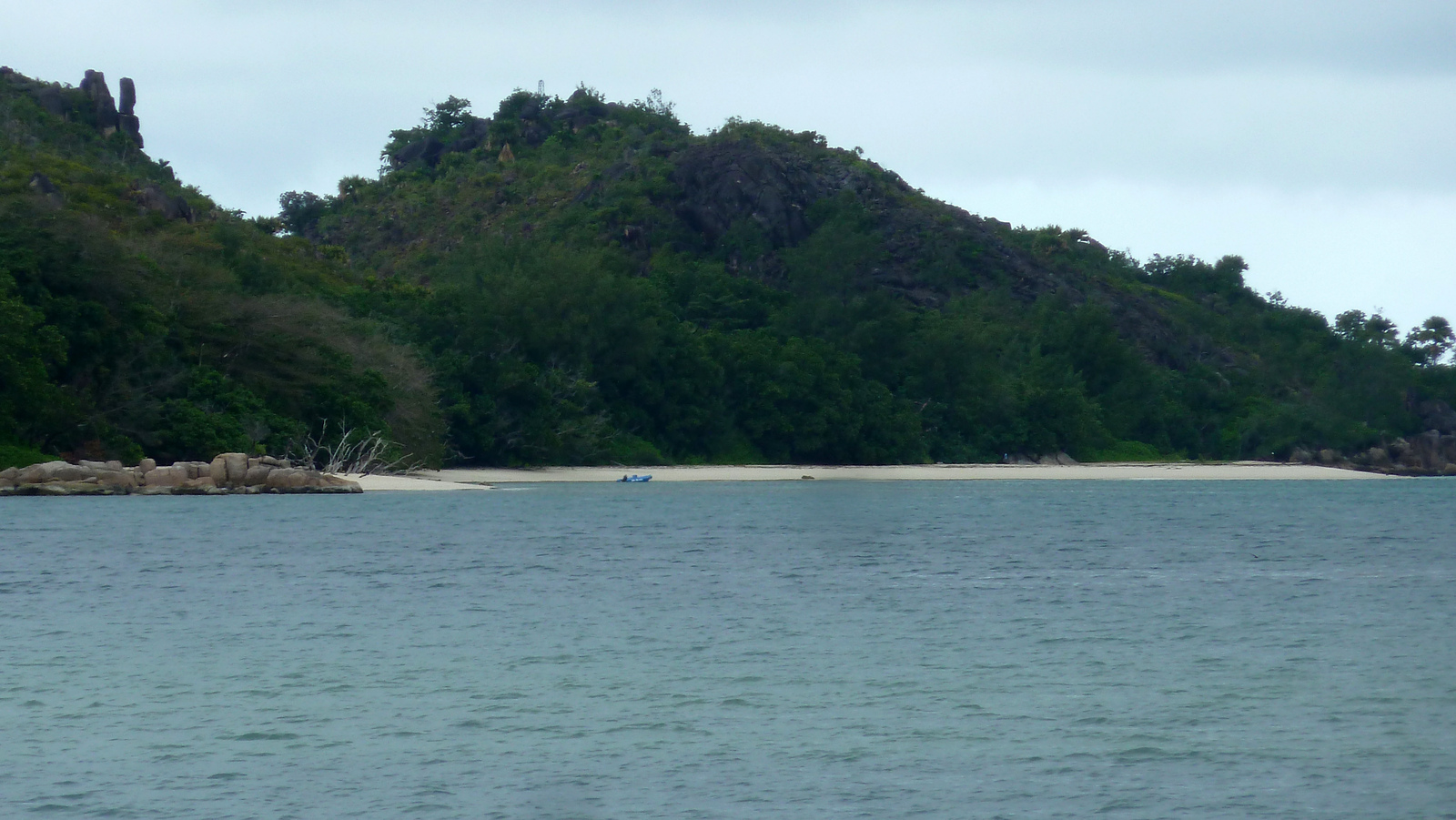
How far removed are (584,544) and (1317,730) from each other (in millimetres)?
22955

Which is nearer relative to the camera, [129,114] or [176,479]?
[176,479]

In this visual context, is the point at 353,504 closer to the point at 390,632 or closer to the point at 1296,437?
the point at 390,632

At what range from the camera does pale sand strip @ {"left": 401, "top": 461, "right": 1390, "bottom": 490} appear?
203 ft

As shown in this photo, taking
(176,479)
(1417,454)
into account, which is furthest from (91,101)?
(1417,454)

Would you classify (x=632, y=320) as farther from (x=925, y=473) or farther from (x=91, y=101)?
(x=91, y=101)

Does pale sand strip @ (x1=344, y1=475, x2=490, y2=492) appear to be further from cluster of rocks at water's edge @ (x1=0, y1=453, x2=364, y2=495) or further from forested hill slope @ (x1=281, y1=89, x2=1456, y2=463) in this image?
forested hill slope @ (x1=281, y1=89, x2=1456, y2=463)

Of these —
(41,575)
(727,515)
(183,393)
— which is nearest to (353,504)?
(183,393)

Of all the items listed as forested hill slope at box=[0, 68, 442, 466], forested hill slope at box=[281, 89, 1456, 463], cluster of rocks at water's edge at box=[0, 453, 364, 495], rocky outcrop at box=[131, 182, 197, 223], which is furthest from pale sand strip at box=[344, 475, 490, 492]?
rocky outcrop at box=[131, 182, 197, 223]

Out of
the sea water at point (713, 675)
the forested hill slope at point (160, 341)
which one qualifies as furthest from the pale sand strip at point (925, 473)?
the sea water at point (713, 675)

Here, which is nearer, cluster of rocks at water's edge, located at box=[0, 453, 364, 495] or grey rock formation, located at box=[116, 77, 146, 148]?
cluster of rocks at water's edge, located at box=[0, 453, 364, 495]

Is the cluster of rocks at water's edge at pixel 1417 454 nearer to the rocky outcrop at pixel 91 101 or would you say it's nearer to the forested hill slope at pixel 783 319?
the forested hill slope at pixel 783 319

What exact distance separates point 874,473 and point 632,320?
43.0 feet

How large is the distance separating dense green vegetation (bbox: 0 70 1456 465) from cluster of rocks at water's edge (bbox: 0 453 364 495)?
0.94 metres

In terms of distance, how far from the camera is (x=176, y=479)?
4722 cm
